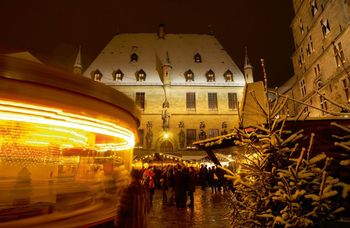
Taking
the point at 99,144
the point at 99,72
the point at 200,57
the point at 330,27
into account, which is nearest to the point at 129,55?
the point at 99,72

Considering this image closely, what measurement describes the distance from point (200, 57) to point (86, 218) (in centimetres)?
3698

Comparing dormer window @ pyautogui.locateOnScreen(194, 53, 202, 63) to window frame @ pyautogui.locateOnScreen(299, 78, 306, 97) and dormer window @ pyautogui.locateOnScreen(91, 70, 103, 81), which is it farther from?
window frame @ pyautogui.locateOnScreen(299, 78, 306, 97)

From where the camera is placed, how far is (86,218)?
435cm

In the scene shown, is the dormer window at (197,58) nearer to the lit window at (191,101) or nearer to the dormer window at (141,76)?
the lit window at (191,101)

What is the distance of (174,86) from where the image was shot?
35.3 m

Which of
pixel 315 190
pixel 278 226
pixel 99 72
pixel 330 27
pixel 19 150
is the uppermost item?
pixel 99 72

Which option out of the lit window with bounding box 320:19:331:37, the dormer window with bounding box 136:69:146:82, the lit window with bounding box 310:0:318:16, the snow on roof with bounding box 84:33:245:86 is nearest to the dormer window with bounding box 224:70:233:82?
the snow on roof with bounding box 84:33:245:86

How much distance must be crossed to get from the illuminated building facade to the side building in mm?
9643

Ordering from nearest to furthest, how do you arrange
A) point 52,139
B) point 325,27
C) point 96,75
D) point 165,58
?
point 52,139 < point 325,27 < point 96,75 < point 165,58

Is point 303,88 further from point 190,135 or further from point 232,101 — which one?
point 190,135

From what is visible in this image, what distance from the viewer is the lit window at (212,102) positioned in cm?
3484

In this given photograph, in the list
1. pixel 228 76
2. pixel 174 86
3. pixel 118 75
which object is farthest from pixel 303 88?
pixel 118 75

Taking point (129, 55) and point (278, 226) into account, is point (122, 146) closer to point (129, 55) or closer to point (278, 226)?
point (278, 226)

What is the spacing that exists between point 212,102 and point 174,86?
18.4ft
